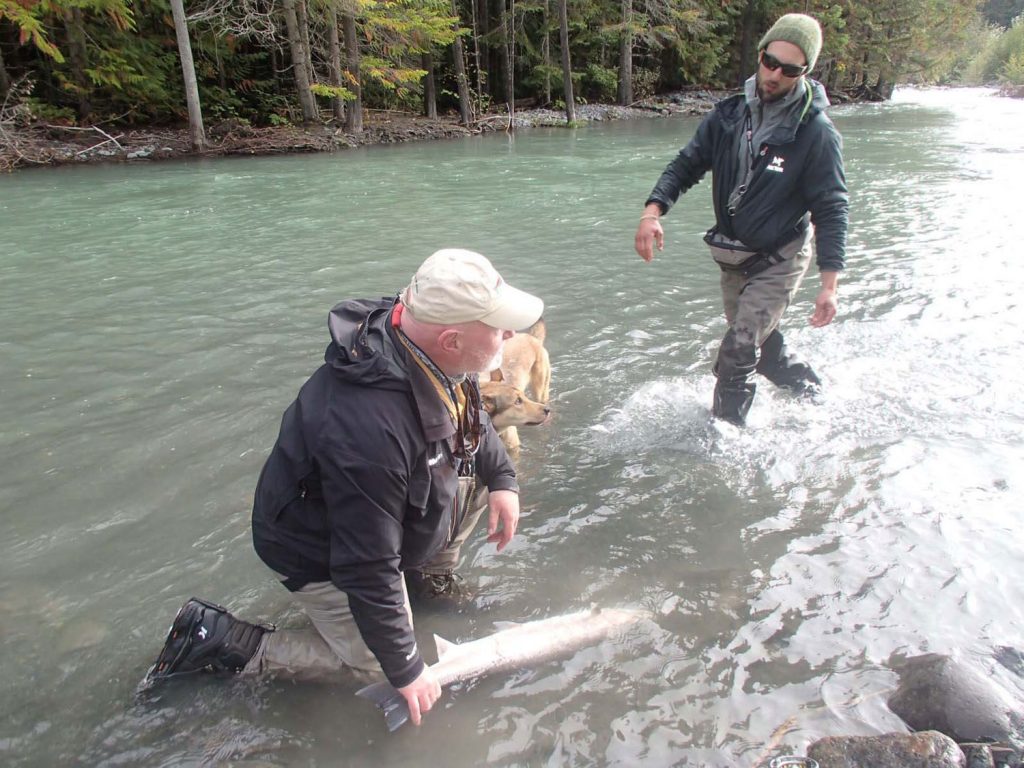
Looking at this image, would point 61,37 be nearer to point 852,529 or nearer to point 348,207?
point 348,207

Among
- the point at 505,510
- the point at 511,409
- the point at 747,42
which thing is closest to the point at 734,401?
the point at 511,409

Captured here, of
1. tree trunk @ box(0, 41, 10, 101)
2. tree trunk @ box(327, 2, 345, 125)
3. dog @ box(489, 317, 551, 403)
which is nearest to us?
dog @ box(489, 317, 551, 403)

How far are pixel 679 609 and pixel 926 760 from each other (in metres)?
1.20

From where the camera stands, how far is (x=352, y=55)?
944 inches

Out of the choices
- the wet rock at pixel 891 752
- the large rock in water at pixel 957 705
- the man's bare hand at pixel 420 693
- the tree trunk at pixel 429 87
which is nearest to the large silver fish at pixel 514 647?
the man's bare hand at pixel 420 693

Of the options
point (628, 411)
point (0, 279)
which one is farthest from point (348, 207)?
point (628, 411)

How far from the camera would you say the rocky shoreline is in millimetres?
18550

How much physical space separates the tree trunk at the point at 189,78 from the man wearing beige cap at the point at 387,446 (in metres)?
21.8

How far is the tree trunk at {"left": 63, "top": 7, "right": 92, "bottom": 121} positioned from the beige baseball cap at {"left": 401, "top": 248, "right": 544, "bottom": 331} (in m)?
26.1

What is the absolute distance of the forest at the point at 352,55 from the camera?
856 inches

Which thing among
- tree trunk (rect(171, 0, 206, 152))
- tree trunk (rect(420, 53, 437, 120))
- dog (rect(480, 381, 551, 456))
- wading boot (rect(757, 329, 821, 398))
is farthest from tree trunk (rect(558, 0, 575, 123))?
dog (rect(480, 381, 551, 456))

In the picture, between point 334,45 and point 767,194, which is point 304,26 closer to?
point 334,45

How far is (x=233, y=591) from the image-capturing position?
3533 mm

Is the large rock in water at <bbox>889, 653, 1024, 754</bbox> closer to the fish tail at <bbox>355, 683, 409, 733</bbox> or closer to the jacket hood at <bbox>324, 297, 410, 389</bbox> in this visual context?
the fish tail at <bbox>355, 683, 409, 733</bbox>
